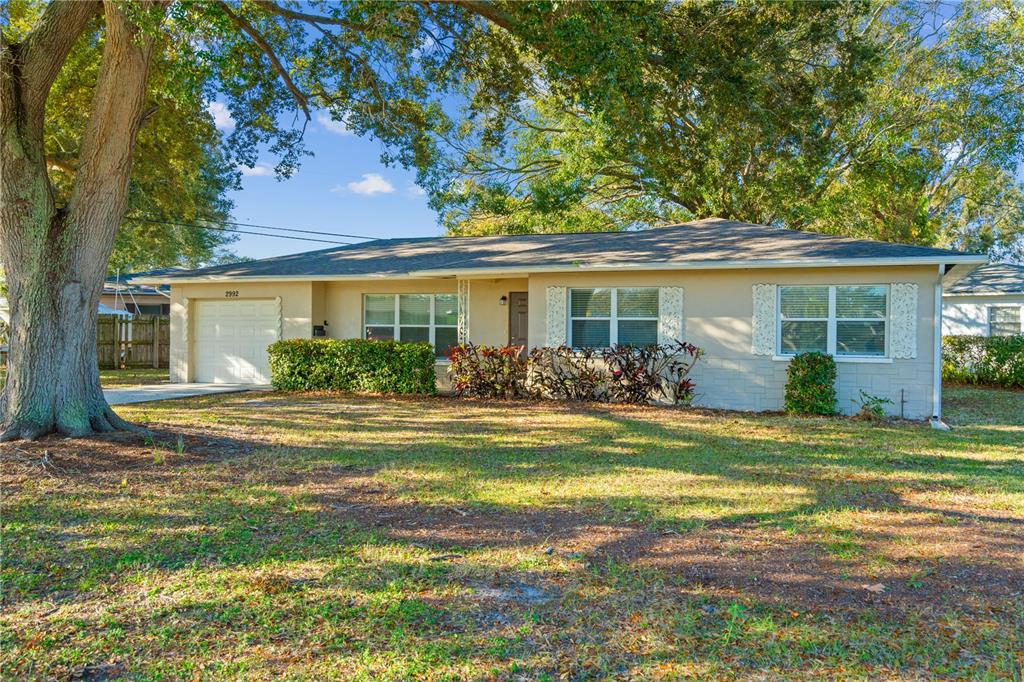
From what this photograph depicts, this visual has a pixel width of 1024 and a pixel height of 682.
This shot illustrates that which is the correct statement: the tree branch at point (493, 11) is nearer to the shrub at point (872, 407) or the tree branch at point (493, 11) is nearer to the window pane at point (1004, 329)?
the shrub at point (872, 407)

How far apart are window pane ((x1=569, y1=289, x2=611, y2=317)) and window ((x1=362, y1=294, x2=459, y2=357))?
9.66 feet

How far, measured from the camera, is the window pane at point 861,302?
34.2 ft

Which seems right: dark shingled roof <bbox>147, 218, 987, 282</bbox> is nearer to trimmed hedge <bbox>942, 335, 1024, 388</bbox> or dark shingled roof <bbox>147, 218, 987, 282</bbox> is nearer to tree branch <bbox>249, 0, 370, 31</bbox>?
tree branch <bbox>249, 0, 370, 31</bbox>

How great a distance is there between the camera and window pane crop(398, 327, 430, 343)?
563 inches

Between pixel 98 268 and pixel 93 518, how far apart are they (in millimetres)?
3721

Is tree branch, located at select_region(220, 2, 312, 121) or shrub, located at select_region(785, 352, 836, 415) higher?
tree branch, located at select_region(220, 2, 312, 121)

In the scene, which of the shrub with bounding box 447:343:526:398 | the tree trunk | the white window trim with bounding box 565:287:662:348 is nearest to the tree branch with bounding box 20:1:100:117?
the tree trunk

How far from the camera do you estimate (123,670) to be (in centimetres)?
271

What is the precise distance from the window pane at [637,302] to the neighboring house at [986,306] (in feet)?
37.3

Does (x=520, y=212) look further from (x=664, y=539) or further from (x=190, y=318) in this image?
(x=664, y=539)

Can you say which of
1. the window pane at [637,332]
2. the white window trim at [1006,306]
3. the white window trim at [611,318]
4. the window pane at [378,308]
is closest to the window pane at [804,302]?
the white window trim at [611,318]

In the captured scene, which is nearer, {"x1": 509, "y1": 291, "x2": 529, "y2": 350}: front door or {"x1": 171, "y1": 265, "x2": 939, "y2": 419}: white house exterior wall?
{"x1": 171, "y1": 265, "x2": 939, "y2": 419}: white house exterior wall

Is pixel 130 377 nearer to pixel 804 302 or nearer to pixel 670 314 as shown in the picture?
pixel 670 314

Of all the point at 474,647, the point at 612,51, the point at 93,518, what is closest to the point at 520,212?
the point at 612,51
